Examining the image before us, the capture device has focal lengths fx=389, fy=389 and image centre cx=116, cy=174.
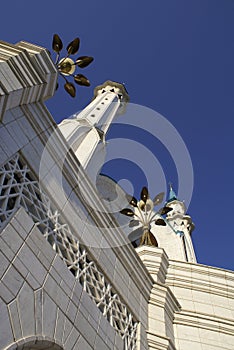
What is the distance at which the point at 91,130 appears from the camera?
2689cm

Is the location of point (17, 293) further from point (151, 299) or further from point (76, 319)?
point (151, 299)

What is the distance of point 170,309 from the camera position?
9.62 meters

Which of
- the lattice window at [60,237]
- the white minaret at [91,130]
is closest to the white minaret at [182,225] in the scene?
the white minaret at [91,130]

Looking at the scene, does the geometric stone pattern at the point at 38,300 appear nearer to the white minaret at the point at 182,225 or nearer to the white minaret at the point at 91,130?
the white minaret at the point at 91,130

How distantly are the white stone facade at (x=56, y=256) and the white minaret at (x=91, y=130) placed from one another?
14.2 m

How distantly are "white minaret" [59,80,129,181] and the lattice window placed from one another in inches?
602

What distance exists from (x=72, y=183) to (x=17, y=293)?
107 inches

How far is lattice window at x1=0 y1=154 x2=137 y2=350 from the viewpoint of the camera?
5699 mm

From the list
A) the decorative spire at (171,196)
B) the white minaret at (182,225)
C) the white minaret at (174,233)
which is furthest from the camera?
the decorative spire at (171,196)

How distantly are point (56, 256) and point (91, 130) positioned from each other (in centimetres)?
2136

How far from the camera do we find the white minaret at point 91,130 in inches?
945

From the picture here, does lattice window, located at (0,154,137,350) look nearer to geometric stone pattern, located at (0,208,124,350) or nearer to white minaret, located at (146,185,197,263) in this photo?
geometric stone pattern, located at (0,208,124,350)

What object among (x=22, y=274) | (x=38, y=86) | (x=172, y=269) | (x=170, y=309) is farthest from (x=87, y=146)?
(x=22, y=274)

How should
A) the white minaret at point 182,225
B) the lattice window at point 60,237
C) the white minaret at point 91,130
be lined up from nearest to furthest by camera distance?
the lattice window at point 60,237
the white minaret at point 91,130
the white minaret at point 182,225
